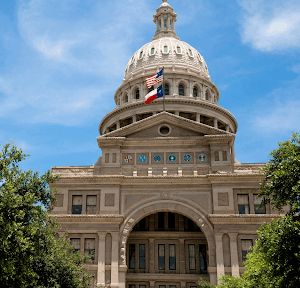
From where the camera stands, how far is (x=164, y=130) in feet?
156

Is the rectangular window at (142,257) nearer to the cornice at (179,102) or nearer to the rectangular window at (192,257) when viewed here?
the rectangular window at (192,257)

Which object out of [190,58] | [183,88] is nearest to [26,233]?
[183,88]

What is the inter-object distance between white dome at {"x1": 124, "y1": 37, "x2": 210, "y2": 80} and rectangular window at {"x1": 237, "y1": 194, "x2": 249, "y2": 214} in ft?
114

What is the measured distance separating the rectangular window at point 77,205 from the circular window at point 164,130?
10990 mm

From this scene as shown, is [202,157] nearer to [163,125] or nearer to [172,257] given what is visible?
[163,125]

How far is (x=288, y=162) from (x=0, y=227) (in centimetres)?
1636

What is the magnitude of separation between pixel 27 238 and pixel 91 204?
19538 mm

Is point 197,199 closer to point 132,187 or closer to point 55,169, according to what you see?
point 132,187

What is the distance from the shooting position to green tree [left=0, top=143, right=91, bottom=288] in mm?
23906

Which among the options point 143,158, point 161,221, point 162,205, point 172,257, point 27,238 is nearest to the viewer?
point 27,238

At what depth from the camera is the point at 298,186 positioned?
2358 cm

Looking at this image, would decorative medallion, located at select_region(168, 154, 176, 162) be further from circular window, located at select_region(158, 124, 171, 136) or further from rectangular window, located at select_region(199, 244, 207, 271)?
rectangular window, located at select_region(199, 244, 207, 271)

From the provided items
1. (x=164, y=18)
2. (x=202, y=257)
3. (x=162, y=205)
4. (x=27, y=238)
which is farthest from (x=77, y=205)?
(x=164, y=18)

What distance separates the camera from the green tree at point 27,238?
2391 cm
